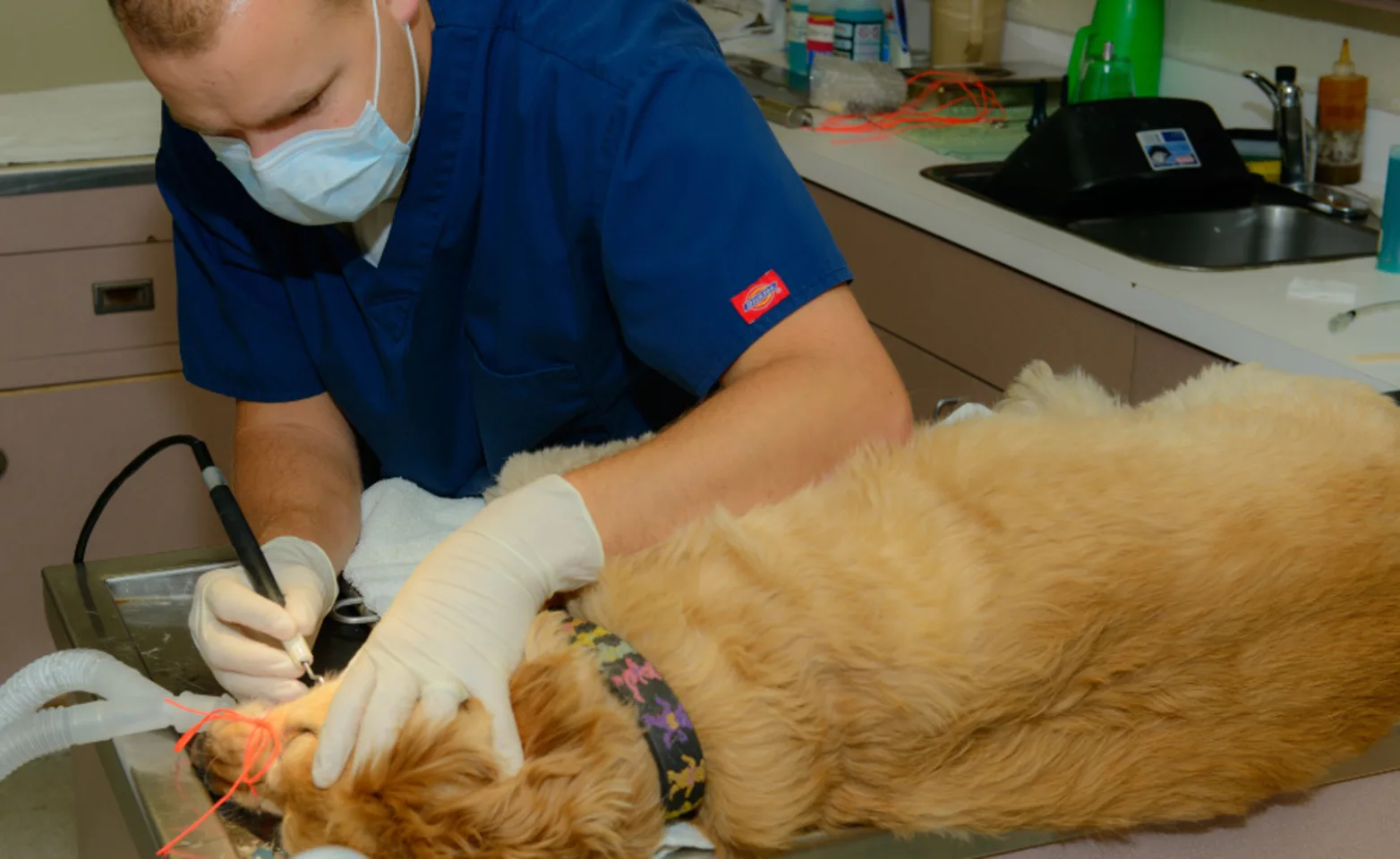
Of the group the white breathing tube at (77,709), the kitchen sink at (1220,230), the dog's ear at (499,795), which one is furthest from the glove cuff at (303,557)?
the kitchen sink at (1220,230)

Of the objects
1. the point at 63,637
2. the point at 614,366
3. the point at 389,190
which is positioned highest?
the point at 389,190

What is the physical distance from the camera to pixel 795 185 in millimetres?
1091

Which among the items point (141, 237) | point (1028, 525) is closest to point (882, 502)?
point (1028, 525)

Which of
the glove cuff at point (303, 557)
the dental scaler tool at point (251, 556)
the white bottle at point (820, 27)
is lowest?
the glove cuff at point (303, 557)

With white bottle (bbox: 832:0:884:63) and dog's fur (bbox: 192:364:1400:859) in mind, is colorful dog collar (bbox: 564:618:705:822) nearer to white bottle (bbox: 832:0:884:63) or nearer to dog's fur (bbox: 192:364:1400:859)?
dog's fur (bbox: 192:364:1400:859)

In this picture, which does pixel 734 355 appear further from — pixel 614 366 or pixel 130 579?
pixel 130 579

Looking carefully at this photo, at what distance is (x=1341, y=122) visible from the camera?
2062 millimetres

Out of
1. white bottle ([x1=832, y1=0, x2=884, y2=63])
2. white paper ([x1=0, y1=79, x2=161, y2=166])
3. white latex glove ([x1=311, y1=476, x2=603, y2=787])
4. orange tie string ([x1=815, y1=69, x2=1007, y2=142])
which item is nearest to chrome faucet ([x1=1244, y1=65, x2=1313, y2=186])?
orange tie string ([x1=815, y1=69, x2=1007, y2=142])

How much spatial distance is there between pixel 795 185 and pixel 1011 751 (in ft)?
1.69

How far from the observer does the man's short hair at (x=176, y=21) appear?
97 centimetres

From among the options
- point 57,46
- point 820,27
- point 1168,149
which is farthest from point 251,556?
point 57,46

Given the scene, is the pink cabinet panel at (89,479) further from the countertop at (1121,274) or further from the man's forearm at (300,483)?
the man's forearm at (300,483)

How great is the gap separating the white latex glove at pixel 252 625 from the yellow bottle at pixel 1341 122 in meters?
1.72

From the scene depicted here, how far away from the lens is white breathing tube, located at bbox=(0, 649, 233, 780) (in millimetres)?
786
